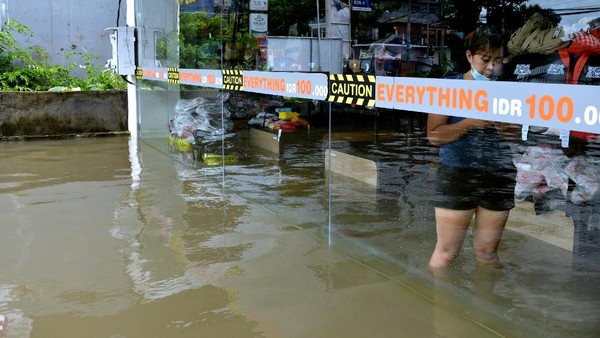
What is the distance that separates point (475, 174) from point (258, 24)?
11.3ft

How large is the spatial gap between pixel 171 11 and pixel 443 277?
6.78 metres

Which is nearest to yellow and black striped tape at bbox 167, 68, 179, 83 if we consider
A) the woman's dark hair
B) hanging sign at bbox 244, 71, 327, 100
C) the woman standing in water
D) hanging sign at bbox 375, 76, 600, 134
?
hanging sign at bbox 244, 71, 327, 100

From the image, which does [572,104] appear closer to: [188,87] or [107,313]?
[107,313]

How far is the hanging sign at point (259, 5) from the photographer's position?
21.2 feet

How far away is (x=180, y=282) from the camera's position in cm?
426

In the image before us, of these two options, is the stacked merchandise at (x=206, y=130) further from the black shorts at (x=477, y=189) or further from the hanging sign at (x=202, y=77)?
the black shorts at (x=477, y=189)

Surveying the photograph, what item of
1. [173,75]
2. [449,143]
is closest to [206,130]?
[173,75]

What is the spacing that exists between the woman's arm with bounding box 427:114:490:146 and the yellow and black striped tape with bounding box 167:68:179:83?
5185mm

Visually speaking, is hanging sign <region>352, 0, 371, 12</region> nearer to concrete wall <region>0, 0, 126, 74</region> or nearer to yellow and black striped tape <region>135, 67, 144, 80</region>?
yellow and black striped tape <region>135, 67, 144, 80</region>

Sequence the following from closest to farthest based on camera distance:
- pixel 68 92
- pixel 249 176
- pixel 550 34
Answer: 1. pixel 550 34
2. pixel 249 176
3. pixel 68 92

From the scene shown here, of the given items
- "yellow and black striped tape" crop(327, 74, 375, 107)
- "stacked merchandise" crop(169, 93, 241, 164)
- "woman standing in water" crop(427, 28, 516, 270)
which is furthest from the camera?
"stacked merchandise" crop(169, 93, 241, 164)

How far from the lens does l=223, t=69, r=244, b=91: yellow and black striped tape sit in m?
6.61

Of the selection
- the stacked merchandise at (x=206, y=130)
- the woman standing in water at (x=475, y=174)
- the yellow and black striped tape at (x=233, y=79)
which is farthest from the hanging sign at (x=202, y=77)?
the woman standing in water at (x=475, y=174)

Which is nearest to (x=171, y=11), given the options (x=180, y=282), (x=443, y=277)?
(x=180, y=282)
